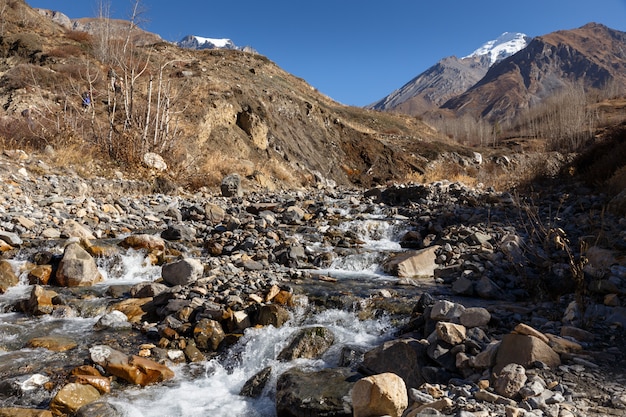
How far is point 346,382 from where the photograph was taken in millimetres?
3418

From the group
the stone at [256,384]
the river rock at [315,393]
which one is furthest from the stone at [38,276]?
the river rock at [315,393]

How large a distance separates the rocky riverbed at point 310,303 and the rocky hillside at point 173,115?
3.35 metres

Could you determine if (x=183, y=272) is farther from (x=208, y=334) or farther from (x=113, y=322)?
(x=208, y=334)

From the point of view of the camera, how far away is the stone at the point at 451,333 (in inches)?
137

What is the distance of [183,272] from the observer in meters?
5.70

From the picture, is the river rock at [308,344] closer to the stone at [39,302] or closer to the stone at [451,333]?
the stone at [451,333]

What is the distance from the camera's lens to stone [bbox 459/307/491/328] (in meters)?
3.84

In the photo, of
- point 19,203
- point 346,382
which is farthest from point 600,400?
point 19,203

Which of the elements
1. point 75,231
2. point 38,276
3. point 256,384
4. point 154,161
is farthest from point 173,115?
point 256,384

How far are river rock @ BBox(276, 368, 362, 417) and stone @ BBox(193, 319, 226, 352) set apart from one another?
102 cm

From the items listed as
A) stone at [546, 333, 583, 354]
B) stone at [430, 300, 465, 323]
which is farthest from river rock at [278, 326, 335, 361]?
stone at [546, 333, 583, 354]

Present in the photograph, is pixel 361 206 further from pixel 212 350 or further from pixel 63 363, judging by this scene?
pixel 63 363

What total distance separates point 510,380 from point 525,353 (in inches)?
15.2

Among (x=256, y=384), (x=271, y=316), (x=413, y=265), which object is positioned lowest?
(x=256, y=384)
